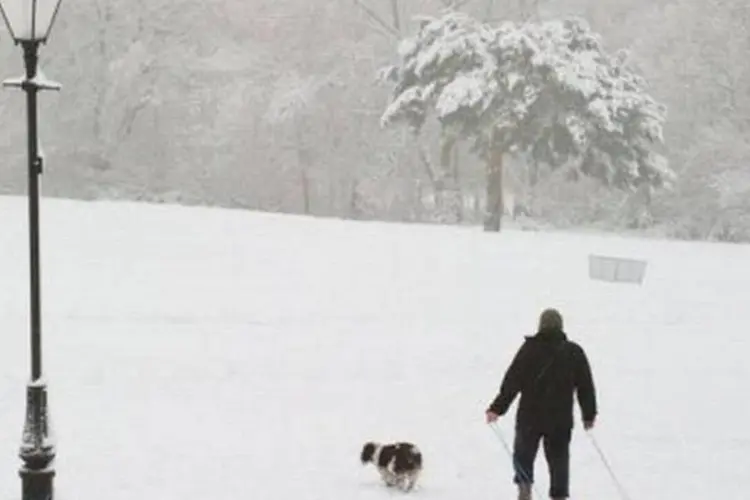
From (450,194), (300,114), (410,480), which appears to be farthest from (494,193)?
(410,480)

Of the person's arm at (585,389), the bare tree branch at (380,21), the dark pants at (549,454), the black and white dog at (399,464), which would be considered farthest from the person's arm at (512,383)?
the bare tree branch at (380,21)

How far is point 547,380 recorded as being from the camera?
959 centimetres

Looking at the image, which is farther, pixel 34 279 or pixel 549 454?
pixel 549 454

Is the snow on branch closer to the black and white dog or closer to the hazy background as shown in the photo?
the hazy background

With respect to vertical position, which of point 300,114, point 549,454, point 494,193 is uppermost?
point 300,114

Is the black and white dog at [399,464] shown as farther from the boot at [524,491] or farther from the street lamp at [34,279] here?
the street lamp at [34,279]

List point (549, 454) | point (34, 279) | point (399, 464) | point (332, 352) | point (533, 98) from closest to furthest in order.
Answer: point (34, 279) → point (549, 454) → point (399, 464) → point (332, 352) → point (533, 98)

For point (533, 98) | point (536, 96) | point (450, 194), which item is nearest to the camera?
point (533, 98)

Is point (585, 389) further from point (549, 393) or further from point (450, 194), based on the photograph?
point (450, 194)

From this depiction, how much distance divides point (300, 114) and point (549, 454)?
139ft

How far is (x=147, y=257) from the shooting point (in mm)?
26969

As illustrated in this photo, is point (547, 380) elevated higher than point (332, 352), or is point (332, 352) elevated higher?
point (547, 380)

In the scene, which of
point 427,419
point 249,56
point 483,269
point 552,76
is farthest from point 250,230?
point 249,56

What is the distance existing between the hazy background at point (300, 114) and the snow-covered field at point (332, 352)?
17.3 m
